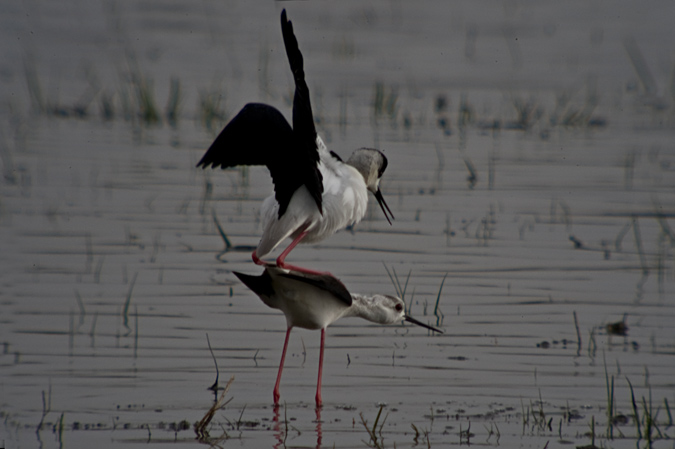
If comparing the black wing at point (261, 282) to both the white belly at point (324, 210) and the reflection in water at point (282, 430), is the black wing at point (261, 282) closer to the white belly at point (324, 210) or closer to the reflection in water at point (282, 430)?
the white belly at point (324, 210)

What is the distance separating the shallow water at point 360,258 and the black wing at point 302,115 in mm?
955

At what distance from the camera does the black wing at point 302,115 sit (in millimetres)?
5324

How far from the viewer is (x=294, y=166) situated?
19.0 feet

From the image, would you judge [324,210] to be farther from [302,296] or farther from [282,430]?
[282,430]

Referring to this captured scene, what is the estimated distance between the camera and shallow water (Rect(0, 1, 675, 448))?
17.5 feet

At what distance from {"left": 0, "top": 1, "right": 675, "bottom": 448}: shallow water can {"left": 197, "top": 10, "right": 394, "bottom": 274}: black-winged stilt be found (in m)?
0.69

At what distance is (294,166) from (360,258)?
83.4 inches

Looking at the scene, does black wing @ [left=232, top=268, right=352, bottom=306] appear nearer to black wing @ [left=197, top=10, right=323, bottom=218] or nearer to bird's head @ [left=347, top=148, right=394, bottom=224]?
black wing @ [left=197, top=10, right=323, bottom=218]

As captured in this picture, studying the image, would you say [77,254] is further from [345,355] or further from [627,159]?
[627,159]

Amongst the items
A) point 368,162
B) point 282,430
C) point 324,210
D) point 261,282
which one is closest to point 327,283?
point 261,282

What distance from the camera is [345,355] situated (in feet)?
20.5

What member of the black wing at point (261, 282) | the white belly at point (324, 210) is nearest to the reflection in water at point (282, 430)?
the black wing at point (261, 282)

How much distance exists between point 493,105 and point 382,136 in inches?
97.5

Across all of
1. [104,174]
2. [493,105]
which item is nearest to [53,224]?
[104,174]
